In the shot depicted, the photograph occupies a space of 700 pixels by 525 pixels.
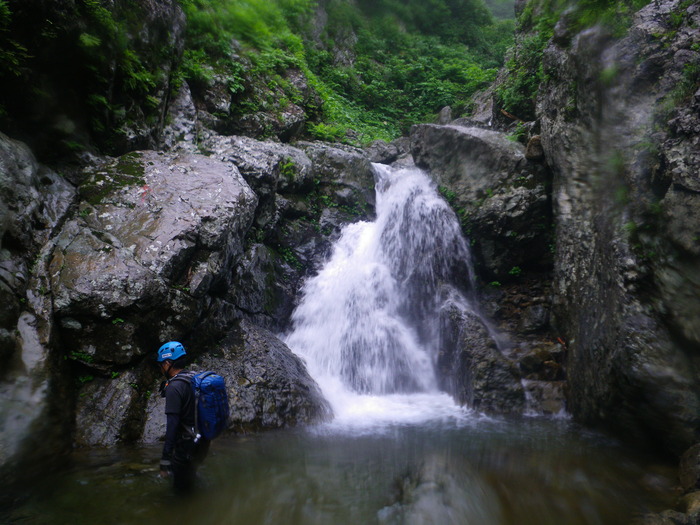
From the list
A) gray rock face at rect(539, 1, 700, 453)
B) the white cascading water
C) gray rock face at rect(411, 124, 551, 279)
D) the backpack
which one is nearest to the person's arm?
the backpack

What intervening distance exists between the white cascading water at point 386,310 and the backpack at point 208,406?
11.4 feet

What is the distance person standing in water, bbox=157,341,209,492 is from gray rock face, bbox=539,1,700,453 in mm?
5272

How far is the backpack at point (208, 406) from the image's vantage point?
3570 mm

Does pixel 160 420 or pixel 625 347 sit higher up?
pixel 625 347

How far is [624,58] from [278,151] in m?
7.52

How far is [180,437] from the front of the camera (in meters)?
3.56

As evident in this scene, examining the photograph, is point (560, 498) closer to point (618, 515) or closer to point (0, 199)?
point (618, 515)

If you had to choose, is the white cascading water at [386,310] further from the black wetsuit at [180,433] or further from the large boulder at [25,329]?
the large boulder at [25,329]

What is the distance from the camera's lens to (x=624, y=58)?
603cm

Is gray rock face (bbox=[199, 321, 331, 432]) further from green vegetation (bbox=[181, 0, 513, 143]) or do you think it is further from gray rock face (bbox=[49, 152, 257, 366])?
green vegetation (bbox=[181, 0, 513, 143])

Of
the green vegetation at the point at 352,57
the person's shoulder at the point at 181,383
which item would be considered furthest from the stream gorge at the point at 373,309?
the green vegetation at the point at 352,57

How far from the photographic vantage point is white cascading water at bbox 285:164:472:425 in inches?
308

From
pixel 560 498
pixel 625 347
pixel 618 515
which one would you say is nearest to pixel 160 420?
pixel 560 498

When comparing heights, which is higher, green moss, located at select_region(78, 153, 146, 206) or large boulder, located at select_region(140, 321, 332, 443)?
green moss, located at select_region(78, 153, 146, 206)
